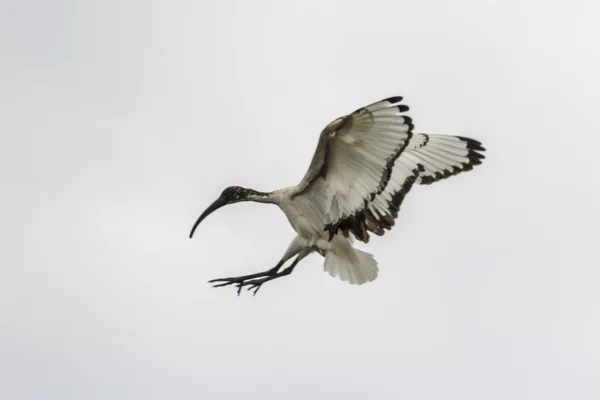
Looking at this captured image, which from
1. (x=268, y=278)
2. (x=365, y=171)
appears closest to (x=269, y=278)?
(x=268, y=278)

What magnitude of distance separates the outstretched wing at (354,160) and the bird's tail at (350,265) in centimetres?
58

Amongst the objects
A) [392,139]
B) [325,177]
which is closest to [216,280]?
[325,177]

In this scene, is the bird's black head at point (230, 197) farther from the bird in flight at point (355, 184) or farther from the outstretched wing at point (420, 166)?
the outstretched wing at point (420, 166)

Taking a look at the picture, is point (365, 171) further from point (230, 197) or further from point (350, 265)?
point (230, 197)

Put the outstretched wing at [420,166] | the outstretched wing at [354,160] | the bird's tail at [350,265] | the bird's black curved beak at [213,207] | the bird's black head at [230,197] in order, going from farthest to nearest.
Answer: the bird's black curved beak at [213,207] → the bird's black head at [230,197] → the bird's tail at [350,265] → the outstretched wing at [420,166] → the outstretched wing at [354,160]

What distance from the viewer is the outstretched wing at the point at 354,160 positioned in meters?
14.9

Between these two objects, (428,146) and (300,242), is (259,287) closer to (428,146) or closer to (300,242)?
(300,242)

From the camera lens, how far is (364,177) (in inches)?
615

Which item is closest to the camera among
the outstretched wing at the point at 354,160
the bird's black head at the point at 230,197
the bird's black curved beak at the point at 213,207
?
the outstretched wing at the point at 354,160

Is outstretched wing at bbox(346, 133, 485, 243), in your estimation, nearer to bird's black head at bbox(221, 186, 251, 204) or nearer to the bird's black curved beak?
bird's black head at bbox(221, 186, 251, 204)

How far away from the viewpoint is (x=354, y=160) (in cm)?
1548

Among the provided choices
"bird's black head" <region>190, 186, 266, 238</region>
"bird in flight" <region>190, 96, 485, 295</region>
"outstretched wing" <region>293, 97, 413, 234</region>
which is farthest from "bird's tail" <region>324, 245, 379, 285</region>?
"bird's black head" <region>190, 186, 266, 238</region>

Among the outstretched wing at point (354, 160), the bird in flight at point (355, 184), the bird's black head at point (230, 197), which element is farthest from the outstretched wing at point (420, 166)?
the bird's black head at point (230, 197)

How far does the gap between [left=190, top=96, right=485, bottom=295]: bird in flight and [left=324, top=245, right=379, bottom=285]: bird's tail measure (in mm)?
10
